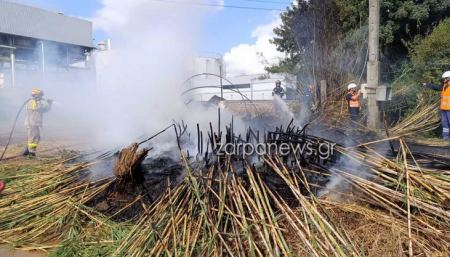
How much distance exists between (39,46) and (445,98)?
79.7 ft

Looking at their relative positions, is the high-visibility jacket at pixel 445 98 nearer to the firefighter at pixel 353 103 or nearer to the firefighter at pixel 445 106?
the firefighter at pixel 445 106

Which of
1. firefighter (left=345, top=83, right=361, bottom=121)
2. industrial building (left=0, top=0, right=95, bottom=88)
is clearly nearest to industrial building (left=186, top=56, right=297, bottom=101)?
firefighter (left=345, top=83, right=361, bottom=121)

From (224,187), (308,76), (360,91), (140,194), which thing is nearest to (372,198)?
(224,187)

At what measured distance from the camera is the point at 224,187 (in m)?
3.56

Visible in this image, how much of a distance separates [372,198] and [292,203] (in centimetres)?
76

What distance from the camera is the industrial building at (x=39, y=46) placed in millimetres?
21047

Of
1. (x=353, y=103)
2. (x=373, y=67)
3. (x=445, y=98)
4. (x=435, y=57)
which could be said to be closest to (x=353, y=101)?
(x=353, y=103)

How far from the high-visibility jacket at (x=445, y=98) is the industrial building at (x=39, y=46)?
58.3ft

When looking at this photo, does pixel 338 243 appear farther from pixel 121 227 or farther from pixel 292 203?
pixel 121 227

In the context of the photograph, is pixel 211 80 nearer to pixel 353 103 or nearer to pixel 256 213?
pixel 353 103

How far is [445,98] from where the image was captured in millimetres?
7930

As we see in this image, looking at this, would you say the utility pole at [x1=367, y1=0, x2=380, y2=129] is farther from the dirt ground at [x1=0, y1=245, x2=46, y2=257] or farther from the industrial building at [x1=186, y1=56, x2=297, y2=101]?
the dirt ground at [x1=0, y1=245, x2=46, y2=257]

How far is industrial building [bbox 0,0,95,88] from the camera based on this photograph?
69.1 feet

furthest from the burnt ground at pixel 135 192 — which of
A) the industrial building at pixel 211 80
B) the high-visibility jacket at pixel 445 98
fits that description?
the high-visibility jacket at pixel 445 98
